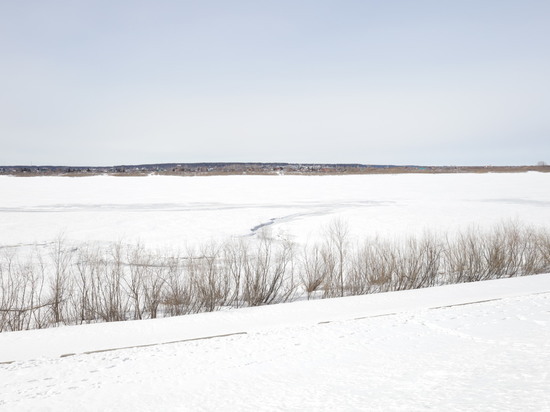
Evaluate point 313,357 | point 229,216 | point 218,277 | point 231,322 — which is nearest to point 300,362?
point 313,357

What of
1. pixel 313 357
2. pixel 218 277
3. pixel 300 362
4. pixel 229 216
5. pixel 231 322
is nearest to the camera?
pixel 300 362

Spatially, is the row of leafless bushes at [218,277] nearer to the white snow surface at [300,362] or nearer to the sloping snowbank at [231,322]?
the sloping snowbank at [231,322]

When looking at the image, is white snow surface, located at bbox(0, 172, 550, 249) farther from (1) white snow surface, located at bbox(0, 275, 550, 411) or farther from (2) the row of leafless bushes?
(1) white snow surface, located at bbox(0, 275, 550, 411)

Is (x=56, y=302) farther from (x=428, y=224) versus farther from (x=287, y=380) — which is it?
(x=428, y=224)

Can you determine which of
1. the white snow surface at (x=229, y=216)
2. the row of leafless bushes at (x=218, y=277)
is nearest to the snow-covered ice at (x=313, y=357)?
the row of leafless bushes at (x=218, y=277)

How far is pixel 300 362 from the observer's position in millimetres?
6062

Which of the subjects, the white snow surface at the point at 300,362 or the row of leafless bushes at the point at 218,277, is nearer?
the white snow surface at the point at 300,362

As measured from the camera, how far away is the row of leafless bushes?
32.5 feet

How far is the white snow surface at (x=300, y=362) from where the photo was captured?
4.90 metres

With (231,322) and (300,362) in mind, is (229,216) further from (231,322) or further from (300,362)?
(300,362)

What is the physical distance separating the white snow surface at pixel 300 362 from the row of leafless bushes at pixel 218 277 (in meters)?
1.29

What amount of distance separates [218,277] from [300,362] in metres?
5.63

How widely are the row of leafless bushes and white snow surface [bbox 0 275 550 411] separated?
129 centimetres

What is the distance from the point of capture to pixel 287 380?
5473mm
